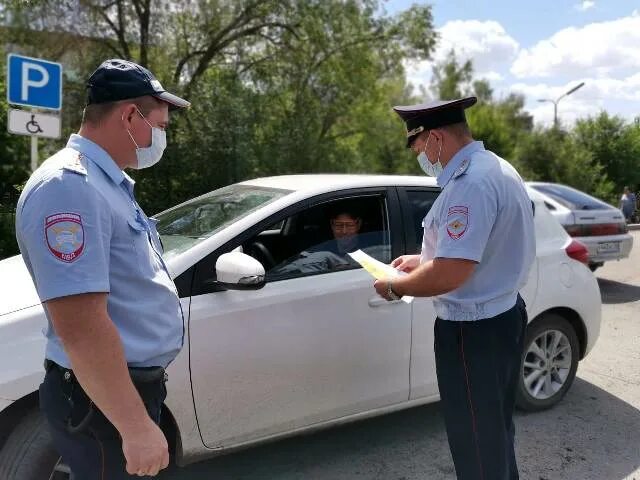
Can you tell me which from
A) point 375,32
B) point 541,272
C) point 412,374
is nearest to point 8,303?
point 412,374

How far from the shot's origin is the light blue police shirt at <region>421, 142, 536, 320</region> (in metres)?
2.01

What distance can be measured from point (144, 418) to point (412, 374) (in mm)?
2055

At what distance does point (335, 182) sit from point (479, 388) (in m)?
1.46

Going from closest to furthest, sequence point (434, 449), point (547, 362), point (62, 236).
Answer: point (62, 236)
point (434, 449)
point (547, 362)

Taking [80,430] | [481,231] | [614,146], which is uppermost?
[614,146]

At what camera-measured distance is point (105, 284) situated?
132 cm

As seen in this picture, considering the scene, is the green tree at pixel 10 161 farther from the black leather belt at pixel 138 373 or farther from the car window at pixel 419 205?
the black leather belt at pixel 138 373

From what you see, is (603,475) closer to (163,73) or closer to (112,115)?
(112,115)

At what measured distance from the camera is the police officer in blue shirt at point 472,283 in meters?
2.03

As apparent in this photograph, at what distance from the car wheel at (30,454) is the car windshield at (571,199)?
7615 mm

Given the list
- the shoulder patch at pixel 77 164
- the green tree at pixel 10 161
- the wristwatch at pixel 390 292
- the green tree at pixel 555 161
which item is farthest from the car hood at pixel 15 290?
the green tree at pixel 555 161

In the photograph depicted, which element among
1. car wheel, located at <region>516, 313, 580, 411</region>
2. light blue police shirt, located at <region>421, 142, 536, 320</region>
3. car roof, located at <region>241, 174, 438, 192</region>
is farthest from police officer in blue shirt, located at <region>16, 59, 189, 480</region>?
car wheel, located at <region>516, 313, 580, 411</region>

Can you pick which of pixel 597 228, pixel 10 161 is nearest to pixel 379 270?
pixel 597 228

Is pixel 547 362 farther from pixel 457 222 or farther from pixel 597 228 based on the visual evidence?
pixel 597 228
